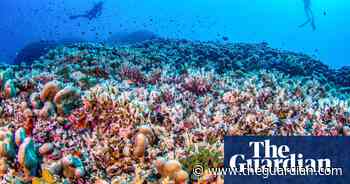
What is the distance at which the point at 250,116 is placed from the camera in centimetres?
504

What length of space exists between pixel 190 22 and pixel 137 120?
3352 inches

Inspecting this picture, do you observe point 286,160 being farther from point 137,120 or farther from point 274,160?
point 137,120

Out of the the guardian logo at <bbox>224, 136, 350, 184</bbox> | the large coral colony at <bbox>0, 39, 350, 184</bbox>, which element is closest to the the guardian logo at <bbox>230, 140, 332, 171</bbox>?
the the guardian logo at <bbox>224, 136, 350, 184</bbox>

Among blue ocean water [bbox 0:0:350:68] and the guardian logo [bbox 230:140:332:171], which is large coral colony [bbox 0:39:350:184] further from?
blue ocean water [bbox 0:0:350:68]

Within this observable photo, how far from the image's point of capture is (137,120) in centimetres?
496

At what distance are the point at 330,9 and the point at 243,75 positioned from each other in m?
140

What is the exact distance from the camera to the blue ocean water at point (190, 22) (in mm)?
59438

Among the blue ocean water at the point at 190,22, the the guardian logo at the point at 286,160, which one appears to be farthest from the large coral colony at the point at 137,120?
the blue ocean water at the point at 190,22

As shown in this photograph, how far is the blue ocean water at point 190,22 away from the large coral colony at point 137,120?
39.1m

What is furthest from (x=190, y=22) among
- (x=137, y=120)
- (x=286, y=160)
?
(x=286, y=160)

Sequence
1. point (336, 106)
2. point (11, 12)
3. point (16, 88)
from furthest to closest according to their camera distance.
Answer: point (11, 12)
point (16, 88)
point (336, 106)

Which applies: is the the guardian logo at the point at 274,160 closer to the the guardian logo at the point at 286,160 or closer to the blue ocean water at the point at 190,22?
the the guardian logo at the point at 286,160

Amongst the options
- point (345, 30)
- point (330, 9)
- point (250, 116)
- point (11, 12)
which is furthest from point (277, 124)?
point (330, 9)

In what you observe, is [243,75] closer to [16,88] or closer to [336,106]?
[336,106]
